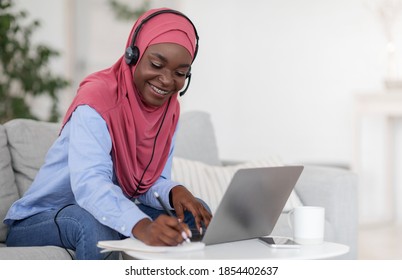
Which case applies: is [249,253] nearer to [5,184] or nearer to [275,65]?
[5,184]

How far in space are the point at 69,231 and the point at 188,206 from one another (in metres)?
0.28

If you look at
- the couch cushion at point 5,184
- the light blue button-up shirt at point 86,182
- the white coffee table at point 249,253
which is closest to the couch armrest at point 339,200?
the light blue button-up shirt at point 86,182

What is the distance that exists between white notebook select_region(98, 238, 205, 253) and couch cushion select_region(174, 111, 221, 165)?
1.25 meters

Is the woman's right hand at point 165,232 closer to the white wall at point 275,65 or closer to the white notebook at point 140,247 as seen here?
the white notebook at point 140,247

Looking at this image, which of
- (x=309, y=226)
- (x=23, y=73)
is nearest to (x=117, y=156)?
(x=309, y=226)

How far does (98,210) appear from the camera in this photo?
1.46 m

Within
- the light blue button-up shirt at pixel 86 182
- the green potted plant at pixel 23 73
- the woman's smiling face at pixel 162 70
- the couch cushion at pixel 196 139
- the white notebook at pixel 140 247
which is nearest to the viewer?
the white notebook at pixel 140 247

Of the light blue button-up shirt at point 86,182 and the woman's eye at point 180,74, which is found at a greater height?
the woman's eye at point 180,74

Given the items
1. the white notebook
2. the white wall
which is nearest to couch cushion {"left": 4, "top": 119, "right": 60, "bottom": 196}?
the white notebook

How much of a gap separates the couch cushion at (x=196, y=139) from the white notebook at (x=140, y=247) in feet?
4.11

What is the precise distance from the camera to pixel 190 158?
8.67 ft

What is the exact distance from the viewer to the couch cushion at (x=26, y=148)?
6.83ft

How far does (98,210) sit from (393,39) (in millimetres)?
3409
